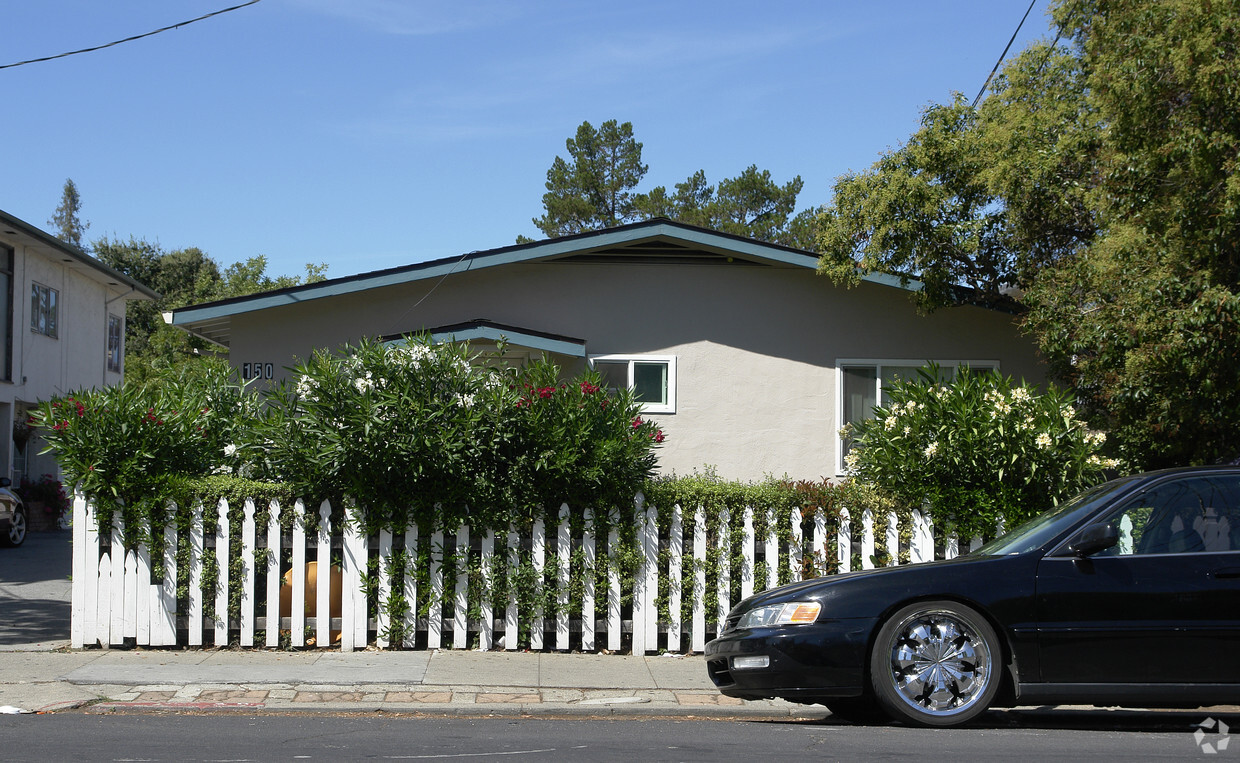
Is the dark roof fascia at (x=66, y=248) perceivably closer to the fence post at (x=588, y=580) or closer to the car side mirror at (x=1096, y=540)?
the fence post at (x=588, y=580)

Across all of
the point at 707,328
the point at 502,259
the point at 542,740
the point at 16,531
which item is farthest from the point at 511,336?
the point at 16,531

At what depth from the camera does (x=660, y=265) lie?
13320 mm

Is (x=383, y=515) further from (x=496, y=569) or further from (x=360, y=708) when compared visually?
(x=360, y=708)

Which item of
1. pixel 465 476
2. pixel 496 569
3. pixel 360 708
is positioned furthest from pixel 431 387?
pixel 360 708

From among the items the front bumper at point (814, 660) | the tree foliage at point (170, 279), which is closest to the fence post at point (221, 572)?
the front bumper at point (814, 660)

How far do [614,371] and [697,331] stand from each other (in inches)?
43.1

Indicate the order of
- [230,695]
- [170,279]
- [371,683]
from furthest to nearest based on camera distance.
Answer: [170,279], [371,683], [230,695]

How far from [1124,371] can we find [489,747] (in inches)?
292

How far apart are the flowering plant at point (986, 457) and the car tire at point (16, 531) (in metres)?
14.3

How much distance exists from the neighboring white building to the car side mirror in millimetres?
20413

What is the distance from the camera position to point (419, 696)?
718 centimetres

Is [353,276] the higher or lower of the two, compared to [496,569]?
higher

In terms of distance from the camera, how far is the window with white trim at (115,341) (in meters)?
29.7

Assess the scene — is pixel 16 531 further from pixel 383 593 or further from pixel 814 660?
pixel 814 660
